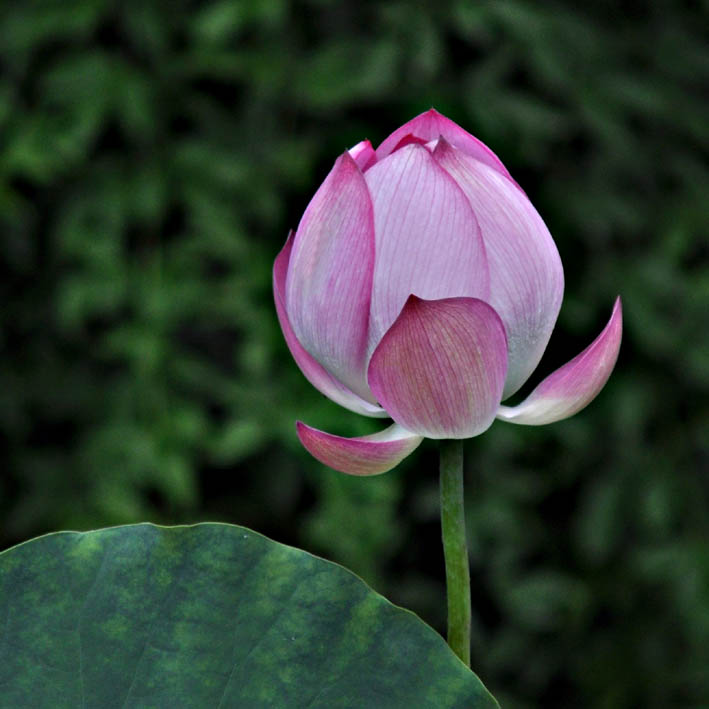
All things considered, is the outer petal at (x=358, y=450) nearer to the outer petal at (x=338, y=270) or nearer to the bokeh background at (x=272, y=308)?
the outer petal at (x=338, y=270)

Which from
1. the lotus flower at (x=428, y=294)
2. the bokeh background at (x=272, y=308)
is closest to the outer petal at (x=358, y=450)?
the lotus flower at (x=428, y=294)

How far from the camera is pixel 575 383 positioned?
1.10 ft

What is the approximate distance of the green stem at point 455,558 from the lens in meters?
0.31

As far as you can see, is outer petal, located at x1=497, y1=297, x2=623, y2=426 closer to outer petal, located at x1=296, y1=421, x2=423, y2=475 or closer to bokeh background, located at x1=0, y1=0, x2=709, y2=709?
outer petal, located at x1=296, y1=421, x2=423, y2=475

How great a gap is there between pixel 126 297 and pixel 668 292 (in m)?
0.62

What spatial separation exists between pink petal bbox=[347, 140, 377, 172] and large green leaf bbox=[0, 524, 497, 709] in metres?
0.12

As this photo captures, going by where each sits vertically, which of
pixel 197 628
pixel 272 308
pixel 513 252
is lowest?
pixel 272 308

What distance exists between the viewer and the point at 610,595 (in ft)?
4.80

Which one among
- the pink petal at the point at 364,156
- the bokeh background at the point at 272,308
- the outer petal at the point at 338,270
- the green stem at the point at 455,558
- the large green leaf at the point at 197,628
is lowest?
the bokeh background at the point at 272,308

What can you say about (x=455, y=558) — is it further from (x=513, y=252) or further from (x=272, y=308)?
(x=272, y=308)

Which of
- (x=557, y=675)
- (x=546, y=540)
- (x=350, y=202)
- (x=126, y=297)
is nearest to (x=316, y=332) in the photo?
(x=350, y=202)

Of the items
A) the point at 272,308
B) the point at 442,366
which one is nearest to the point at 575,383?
the point at 442,366

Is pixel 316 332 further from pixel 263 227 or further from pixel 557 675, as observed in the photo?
pixel 557 675

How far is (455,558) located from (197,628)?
85 millimetres
